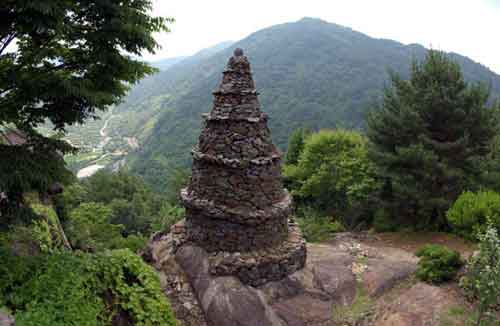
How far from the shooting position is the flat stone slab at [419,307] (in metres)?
8.16

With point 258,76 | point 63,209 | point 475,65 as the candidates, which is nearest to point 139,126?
point 258,76

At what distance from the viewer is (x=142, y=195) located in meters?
47.5

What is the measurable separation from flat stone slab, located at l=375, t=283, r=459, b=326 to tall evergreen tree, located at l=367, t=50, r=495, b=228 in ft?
24.1

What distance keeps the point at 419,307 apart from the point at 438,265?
1.65 m

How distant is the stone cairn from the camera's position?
8977mm

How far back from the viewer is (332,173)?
70.8 feet

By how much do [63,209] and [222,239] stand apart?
31.4 feet

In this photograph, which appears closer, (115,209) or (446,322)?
(446,322)

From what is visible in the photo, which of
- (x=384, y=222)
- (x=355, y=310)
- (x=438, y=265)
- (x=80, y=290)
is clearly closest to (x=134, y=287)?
Result: (x=80, y=290)

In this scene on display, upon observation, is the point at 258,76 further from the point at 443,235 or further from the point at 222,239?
the point at 222,239

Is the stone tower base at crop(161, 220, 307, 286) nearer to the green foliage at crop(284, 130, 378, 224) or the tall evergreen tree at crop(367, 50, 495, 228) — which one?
the tall evergreen tree at crop(367, 50, 495, 228)

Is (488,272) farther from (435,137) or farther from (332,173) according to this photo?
(332,173)

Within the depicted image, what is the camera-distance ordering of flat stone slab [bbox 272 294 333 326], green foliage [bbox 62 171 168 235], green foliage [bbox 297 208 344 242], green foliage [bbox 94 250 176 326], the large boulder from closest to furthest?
green foliage [bbox 94 250 176 326] < the large boulder < flat stone slab [bbox 272 294 333 326] < green foliage [bbox 297 208 344 242] < green foliage [bbox 62 171 168 235]

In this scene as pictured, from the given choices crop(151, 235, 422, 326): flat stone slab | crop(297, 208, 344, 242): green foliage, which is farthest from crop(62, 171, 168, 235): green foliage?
crop(151, 235, 422, 326): flat stone slab
